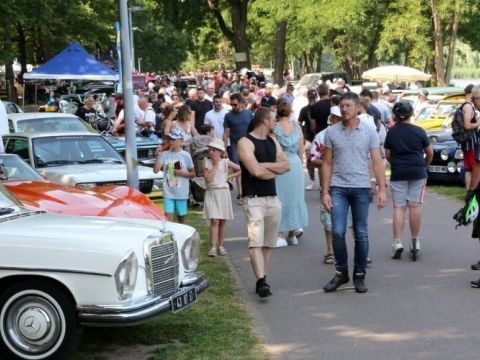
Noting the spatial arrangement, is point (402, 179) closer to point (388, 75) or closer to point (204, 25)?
point (388, 75)

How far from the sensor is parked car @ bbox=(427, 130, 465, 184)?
49.5 feet

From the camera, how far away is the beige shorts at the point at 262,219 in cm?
762

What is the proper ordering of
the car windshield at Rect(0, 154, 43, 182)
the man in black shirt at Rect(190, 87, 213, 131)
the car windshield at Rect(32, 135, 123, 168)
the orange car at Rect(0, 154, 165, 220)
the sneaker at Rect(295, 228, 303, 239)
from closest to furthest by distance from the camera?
1. the orange car at Rect(0, 154, 165, 220)
2. the car windshield at Rect(0, 154, 43, 182)
3. the sneaker at Rect(295, 228, 303, 239)
4. the car windshield at Rect(32, 135, 123, 168)
5. the man in black shirt at Rect(190, 87, 213, 131)

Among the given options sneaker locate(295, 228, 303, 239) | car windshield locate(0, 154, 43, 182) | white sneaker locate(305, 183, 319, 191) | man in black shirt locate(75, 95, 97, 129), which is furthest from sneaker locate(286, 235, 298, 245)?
man in black shirt locate(75, 95, 97, 129)

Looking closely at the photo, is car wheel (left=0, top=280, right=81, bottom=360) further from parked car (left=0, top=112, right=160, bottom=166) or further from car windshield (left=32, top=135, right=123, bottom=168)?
parked car (left=0, top=112, right=160, bottom=166)

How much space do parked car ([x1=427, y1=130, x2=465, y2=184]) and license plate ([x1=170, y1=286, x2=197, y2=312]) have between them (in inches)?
383

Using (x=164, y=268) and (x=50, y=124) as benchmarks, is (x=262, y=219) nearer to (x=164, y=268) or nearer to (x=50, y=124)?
(x=164, y=268)

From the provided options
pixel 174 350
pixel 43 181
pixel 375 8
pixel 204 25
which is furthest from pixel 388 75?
pixel 174 350

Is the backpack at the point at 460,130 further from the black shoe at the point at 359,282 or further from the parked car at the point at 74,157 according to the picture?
the black shoe at the point at 359,282

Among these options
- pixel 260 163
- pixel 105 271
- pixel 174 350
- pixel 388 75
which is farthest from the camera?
pixel 388 75

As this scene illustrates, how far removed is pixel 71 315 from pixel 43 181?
3.89m

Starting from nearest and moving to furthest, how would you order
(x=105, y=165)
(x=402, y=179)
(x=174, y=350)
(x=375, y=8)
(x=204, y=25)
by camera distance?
1. (x=174, y=350)
2. (x=402, y=179)
3. (x=105, y=165)
4. (x=375, y=8)
5. (x=204, y=25)

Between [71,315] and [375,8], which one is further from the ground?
[375,8]

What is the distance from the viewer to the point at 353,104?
25.3 feet
